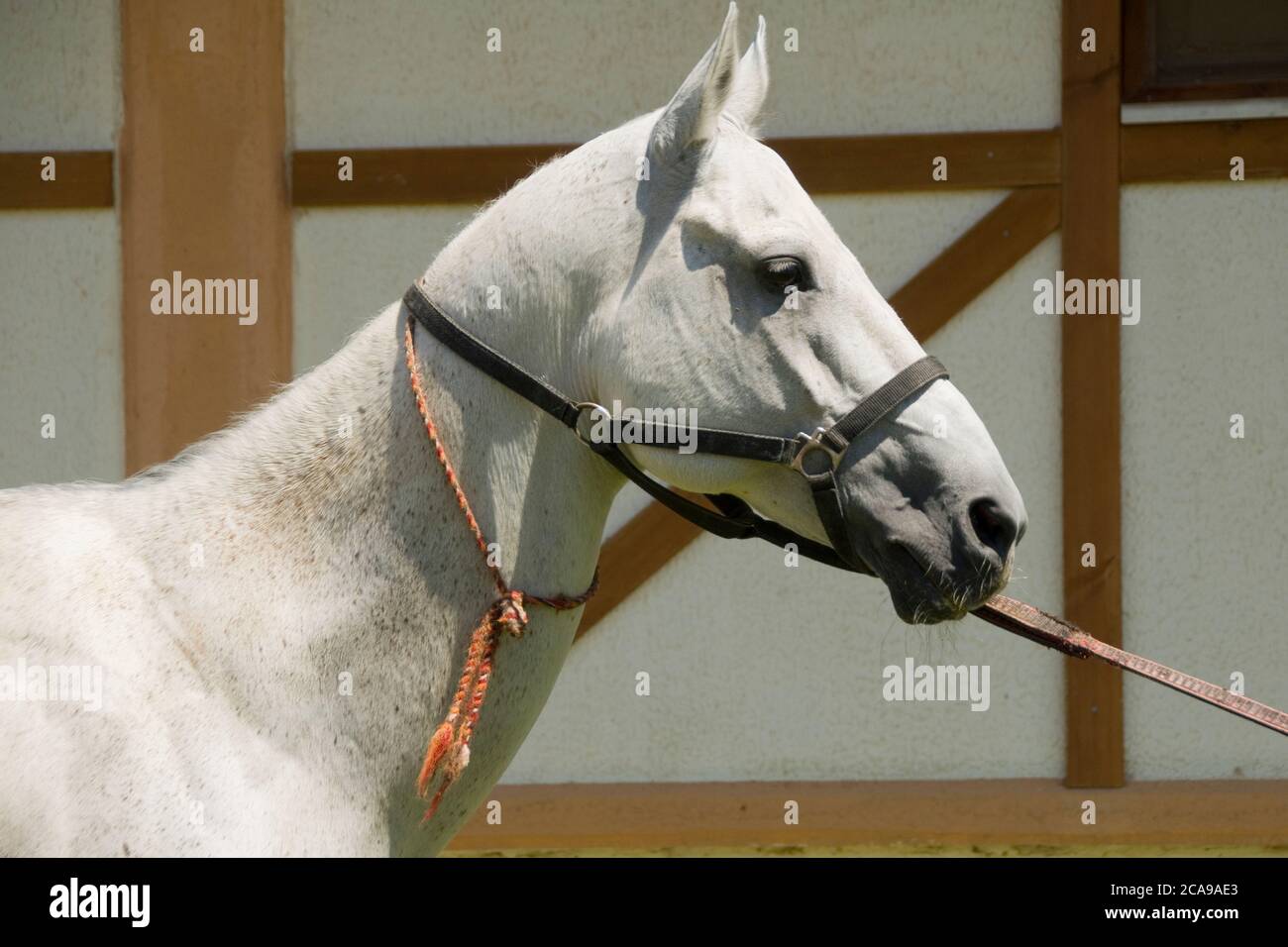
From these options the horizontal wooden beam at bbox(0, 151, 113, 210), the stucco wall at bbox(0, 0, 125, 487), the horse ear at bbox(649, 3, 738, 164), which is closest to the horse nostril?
the horse ear at bbox(649, 3, 738, 164)

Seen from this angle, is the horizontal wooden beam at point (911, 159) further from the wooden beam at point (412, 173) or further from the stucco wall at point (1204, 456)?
the wooden beam at point (412, 173)

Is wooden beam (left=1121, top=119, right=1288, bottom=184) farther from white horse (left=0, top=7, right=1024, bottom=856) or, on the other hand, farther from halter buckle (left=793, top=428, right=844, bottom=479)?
halter buckle (left=793, top=428, right=844, bottom=479)

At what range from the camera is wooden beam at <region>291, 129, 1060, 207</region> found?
4.15 meters

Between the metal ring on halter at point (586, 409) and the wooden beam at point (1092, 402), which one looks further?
the wooden beam at point (1092, 402)

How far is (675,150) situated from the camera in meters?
1.88

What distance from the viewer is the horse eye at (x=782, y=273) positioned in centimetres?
182

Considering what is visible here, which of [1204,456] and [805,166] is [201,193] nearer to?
[805,166]

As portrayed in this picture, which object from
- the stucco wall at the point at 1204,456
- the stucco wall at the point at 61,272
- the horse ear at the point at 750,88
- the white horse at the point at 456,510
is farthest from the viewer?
the stucco wall at the point at 61,272

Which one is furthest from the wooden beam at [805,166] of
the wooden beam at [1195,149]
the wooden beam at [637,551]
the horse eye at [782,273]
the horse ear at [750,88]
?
the horse eye at [782,273]

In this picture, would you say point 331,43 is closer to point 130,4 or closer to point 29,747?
point 130,4

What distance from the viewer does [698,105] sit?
185 centimetres

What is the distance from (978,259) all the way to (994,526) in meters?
2.56

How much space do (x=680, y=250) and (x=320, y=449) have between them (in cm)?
61

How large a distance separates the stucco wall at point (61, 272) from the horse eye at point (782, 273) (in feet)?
10.2
